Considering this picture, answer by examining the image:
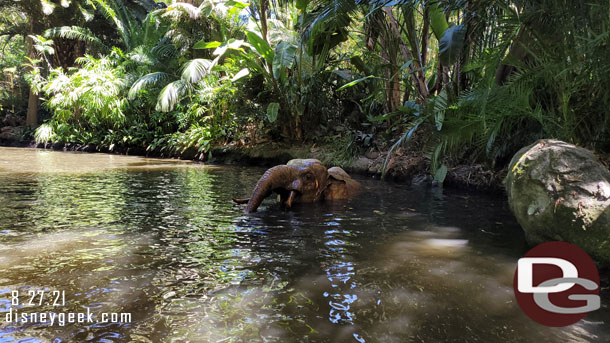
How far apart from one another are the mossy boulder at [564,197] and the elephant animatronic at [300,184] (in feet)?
8.72

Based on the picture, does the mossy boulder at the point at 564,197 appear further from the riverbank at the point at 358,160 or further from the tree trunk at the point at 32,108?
the tree trunk at the point at 32,108

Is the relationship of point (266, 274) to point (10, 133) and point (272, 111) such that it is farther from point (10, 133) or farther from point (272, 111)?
point (10, 133)

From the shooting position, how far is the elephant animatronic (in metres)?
4.77

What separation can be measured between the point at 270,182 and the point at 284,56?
5.56 m

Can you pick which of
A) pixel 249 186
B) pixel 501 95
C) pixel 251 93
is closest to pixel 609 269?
pixel 501 95

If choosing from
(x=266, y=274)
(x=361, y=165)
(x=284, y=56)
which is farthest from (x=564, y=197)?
(x=284, y=56)

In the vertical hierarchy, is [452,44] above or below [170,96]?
below

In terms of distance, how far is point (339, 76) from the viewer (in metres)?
11.0

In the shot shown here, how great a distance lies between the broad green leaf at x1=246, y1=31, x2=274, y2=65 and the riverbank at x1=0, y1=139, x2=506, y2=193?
2.66m

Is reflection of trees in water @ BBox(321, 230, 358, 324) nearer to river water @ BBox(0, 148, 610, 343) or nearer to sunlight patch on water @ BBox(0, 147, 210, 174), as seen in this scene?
river water @ BBox(0, 148, 610, 343)

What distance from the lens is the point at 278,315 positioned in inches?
80.4

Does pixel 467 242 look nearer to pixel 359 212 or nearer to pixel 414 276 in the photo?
pixel 414 276

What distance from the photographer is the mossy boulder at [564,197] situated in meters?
2.72

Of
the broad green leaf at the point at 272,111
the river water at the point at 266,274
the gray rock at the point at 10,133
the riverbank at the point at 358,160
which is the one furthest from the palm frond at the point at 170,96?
the gray rock at the point at 10,133
